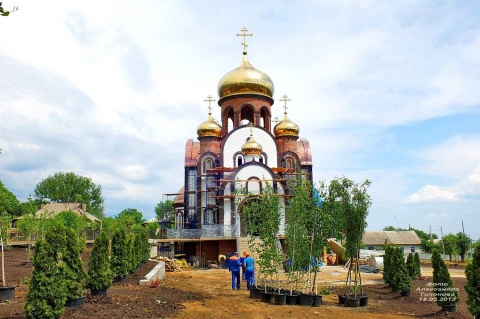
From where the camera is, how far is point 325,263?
2555 cm

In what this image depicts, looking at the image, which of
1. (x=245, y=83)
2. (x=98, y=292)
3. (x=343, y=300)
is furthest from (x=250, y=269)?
(x=245, y=83)

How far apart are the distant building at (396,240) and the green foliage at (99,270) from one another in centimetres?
4217

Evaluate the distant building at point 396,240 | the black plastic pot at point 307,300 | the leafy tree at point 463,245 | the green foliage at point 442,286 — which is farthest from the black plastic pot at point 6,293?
the distant building at point 396,240

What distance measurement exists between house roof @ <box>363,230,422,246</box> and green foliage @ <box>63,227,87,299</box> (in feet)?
145

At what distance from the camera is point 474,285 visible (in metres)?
8.02

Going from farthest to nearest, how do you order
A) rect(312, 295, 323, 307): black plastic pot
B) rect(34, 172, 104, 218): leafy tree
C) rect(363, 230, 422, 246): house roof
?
1. rect(34, 172, 104, 218): leafy tree
2. rect(363, 230, 422, 246): house roof
3. rect(312, 295, 323, 307): black plastic pot

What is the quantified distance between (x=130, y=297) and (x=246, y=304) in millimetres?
2853

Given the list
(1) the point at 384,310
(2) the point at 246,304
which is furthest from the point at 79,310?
(1) the point at 384,310

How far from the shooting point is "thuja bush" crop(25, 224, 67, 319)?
705 centimetres

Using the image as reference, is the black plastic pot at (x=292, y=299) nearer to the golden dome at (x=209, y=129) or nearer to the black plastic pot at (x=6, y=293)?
the black plastic pot at (x=6, y=293)

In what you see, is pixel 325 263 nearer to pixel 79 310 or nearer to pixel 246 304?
pixel 246 304

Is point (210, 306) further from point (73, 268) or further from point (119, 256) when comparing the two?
point (119, 256)

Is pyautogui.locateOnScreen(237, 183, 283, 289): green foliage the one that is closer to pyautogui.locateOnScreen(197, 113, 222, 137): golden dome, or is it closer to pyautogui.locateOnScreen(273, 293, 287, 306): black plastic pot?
pyautogui.locateOnScreen(273, 293, 287, 306): black plastic pot

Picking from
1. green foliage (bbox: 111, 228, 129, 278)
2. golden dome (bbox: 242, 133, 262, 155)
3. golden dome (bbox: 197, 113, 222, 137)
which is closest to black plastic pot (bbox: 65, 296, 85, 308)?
green foliage (bbox: 111, 228, 129, 278)
